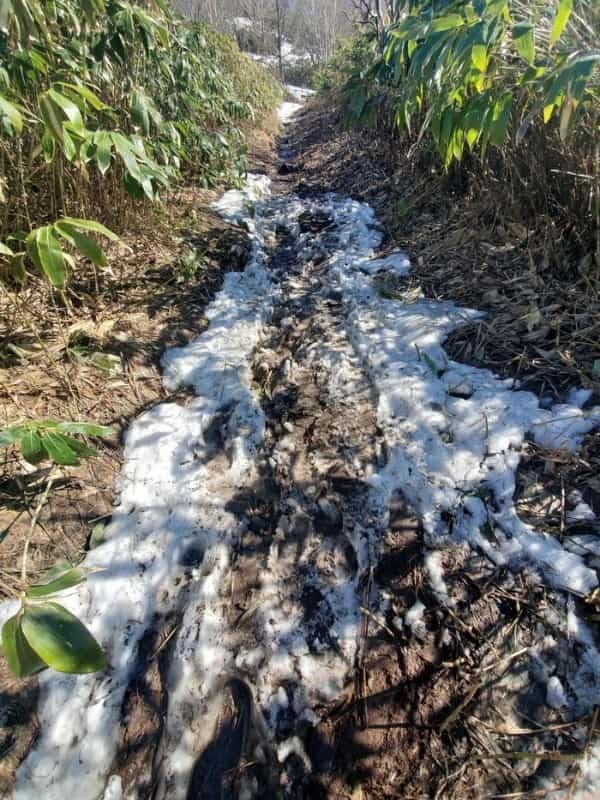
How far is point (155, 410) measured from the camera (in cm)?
180

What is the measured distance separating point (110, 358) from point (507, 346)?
169cm

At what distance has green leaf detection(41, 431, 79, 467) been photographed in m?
1.03

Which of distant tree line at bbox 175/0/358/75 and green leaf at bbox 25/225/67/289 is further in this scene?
distant tree line at bbox 175/0/358/75

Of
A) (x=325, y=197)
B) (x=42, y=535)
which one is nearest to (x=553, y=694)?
(x=42, y=535)

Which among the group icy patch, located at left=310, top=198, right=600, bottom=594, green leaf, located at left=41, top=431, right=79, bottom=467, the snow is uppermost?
green leaf, located at left=41, top=431, right=79, bottom=467

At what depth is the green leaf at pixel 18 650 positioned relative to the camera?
67cm

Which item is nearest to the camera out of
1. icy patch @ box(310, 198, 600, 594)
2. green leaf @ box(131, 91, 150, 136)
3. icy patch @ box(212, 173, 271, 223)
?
icy patch @ box(310, 198, 600, 594)

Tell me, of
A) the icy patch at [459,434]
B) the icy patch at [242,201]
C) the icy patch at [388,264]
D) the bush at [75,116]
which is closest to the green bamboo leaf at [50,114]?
the bush at [75,116]

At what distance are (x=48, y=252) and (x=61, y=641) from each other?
96 centimetres

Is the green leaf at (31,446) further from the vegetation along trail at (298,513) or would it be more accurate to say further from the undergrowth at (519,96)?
the undergrowth at (519,96)

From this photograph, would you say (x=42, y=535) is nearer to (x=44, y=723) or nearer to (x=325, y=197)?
(x=44, y=723)

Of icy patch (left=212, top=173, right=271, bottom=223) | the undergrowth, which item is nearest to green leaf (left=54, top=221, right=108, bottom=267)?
the undergrowth

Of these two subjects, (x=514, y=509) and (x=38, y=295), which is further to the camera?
(x=38, y=295)

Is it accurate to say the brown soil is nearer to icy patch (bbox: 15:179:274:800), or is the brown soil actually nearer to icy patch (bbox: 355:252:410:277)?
icy patch (bbox: 15:179:274:800)
